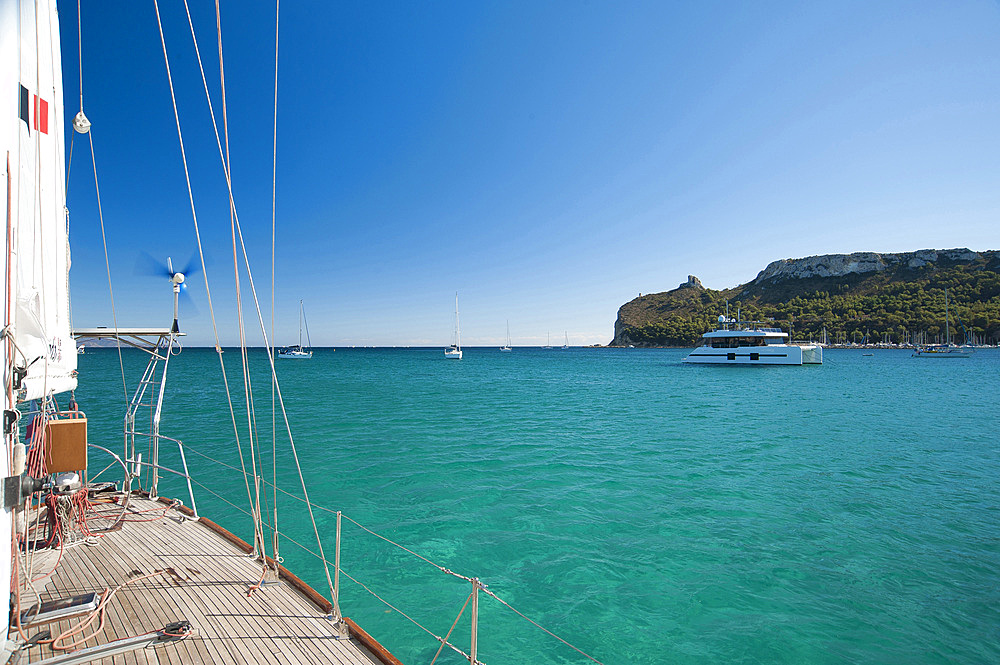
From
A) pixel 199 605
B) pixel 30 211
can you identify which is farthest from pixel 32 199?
pixel 199 605

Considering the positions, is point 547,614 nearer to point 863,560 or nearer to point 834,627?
point 834,627

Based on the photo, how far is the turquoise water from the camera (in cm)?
639

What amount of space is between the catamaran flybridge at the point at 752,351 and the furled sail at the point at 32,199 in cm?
7374

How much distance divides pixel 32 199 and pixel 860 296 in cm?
17976

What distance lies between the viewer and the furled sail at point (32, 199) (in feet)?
10.2

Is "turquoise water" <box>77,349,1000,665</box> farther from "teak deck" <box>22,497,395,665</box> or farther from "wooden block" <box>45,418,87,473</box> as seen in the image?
"wooden block" <box>45,418,87,473</box>

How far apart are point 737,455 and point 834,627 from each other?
1101cm

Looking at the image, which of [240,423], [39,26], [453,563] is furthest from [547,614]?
[240,423]

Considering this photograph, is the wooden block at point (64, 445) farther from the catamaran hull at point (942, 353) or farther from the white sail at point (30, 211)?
the catamaran hull at point (942, 353)

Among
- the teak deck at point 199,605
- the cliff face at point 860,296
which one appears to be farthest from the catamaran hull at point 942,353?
the teak deck at point 199,605

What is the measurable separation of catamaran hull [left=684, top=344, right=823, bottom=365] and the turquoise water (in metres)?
43.8

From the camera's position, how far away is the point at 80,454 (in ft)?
16.2

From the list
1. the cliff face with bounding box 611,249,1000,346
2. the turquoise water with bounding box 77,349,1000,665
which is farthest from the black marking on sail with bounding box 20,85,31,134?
the cliff face with bounding box 611,249,1000,346

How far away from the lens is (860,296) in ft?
457
